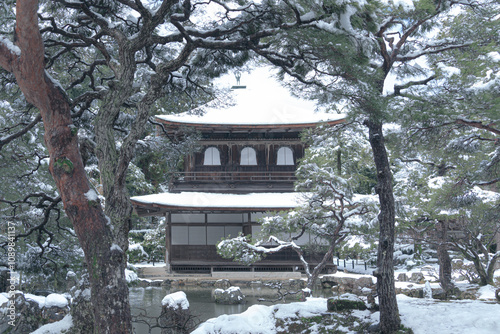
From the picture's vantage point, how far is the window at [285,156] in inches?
833

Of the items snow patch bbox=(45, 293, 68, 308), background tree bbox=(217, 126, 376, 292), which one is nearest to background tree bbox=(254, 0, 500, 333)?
background tree bbox=(217, 126, 376, 292)

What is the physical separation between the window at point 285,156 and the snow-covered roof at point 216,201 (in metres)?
1.70

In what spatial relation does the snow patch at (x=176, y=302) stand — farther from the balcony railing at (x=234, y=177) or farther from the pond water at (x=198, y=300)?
the balcony railing at (x=234, y=177)

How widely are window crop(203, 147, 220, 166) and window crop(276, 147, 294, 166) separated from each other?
9.59ft

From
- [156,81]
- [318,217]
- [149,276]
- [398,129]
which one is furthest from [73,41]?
[149,276]

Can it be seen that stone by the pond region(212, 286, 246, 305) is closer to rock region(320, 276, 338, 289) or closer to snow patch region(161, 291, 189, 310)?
snow patch region(161, 291, 189, 310)

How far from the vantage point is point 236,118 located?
20.4m

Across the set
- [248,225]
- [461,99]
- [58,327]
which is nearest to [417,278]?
[248,225]

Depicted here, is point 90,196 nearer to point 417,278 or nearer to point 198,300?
point 198,300

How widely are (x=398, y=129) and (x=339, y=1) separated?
326 centimetres

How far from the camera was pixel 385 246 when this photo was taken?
7.20 meters

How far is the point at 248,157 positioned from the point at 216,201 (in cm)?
299

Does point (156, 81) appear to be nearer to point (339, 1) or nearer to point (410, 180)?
point (339, 1)

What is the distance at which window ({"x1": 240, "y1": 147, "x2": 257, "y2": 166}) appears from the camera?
2108 centimetres
